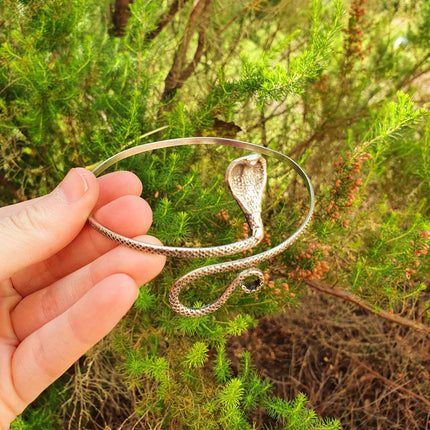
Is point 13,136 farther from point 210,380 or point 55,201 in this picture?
point 210,380

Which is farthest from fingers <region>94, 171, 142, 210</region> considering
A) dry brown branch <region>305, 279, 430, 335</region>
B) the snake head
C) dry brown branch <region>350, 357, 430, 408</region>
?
dry brown branch <region>350, 357, 430, 408</region>

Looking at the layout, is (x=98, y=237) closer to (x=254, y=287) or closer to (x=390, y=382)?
(x=254, y=287)

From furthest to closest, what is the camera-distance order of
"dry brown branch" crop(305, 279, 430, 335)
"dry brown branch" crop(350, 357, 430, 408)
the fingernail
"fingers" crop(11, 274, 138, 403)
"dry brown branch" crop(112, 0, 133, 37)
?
1. "dry brown branch" crop(112, 0, 133, 37)
2. "dry brown branch" crop(350, 357, 430, 408)
3. "dry brown branch" crop(305, 279, 430, 335)
4. the fingernail
5. "fingers" crop(11, 274, 138, 403)

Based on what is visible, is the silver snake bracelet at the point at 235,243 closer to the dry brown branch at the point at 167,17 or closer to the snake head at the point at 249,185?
the snake head at the point at 249,185

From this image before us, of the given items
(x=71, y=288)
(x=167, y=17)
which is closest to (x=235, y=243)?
(x=71, y=288)

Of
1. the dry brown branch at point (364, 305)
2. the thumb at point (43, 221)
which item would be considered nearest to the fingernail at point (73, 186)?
the thumb at point (43, 221)

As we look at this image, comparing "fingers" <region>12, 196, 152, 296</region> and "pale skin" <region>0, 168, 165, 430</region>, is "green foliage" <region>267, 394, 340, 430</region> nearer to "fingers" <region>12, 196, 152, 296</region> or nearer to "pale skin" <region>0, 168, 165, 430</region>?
"pale skin" <region>0, 168, 165, 430</region>
